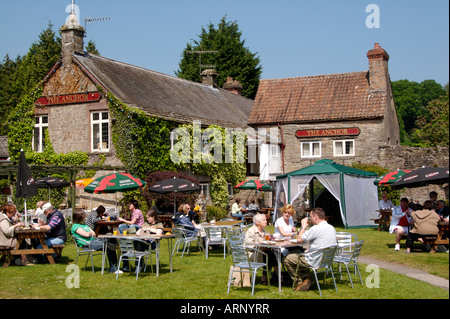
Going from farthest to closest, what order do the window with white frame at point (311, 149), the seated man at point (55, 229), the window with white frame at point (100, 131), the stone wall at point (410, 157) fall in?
1. the window with white frame at point (311, 149)
2. the stone wall at point (410, 157)
3. the window with white frame at point (100, 131)
4. the seated man at point (55, 229)

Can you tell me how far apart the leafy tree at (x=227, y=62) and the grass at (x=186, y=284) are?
127ft

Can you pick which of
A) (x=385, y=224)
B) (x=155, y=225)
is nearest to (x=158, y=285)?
(x=155, y=225)

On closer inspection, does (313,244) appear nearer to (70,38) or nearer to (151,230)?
(151,230)

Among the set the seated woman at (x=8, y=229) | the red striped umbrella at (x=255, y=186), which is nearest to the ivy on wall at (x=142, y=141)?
the red striped umbrella at (x=255, y=186)

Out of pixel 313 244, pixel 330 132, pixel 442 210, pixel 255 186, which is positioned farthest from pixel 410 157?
pixel 313 244

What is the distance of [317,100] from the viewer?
34.3 metres

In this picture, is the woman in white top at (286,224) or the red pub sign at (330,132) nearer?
the woman in white top at (286,224)

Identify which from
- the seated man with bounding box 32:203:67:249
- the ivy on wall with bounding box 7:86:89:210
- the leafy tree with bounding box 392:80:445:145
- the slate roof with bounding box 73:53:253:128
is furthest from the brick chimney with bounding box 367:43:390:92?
the leafy tree with bounding box 392:80:445:145

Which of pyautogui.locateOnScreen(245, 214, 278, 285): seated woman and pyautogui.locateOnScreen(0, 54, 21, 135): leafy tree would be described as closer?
pyautogui.locateOnScreen(245, 214, 278, 285): seated woman

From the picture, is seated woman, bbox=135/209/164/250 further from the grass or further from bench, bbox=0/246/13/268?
bench, bbox=0/246/13/268

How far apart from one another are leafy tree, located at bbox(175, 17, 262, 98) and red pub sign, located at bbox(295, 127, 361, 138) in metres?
19.1

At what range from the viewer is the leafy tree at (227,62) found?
5150 cm

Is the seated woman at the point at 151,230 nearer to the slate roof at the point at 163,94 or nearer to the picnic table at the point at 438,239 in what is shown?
the picnic table at the point at 438,239

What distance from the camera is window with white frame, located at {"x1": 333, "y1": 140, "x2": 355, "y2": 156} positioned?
32.5 meters
